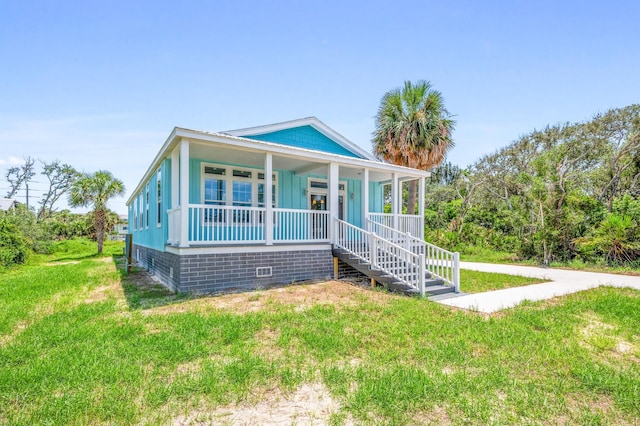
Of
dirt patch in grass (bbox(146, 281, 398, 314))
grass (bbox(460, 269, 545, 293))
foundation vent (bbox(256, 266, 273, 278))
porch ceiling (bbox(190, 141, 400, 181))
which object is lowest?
grass (bbox(460, 269, 545, 293))

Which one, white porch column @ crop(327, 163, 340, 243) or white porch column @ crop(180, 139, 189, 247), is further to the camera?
white porch column @ crop(327, 163, 340, 243)

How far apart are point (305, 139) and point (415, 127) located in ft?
20.6

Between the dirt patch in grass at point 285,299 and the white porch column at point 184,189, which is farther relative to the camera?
the white porch column at point 184,189

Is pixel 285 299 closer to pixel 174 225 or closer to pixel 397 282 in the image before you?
pixel 397 282

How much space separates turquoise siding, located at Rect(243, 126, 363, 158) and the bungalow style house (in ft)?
0.12

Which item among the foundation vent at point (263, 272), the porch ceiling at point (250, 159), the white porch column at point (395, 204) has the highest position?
the porch ceiling at point (250, 159)

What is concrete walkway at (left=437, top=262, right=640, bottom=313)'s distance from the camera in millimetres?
6598

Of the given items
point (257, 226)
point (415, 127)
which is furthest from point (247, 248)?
point (415, 127)

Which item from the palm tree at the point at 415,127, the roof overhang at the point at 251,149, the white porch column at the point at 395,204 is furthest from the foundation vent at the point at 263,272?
the palm tree at the point at 415,127

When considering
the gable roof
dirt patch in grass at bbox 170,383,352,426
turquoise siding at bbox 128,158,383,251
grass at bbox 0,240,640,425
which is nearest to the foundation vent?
turquoise siding at bbox 128,158,383,251

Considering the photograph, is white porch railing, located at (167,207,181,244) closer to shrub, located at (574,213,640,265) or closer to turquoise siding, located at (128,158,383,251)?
turquoise siding, located at (128,158,383,251)

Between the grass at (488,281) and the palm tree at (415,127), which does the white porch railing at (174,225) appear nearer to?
the grass at (488,281)

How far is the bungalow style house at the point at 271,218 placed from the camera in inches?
293

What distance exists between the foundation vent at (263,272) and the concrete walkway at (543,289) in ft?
13.2
